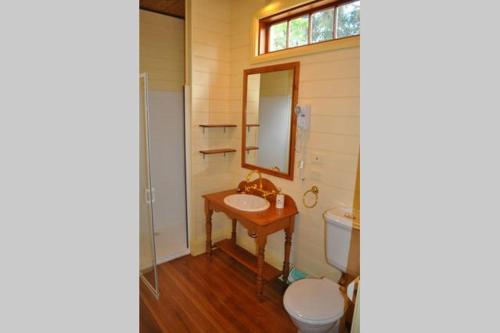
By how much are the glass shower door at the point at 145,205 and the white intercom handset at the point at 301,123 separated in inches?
49.6

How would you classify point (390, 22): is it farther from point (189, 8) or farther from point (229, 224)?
point (229, 224)

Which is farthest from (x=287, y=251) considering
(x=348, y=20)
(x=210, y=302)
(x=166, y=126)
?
(x=348, y=20)

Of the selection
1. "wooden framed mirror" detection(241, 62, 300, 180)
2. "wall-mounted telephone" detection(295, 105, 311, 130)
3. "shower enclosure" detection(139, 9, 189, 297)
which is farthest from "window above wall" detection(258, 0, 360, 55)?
"shower enclosure" detection(139, 9, 189, 297)

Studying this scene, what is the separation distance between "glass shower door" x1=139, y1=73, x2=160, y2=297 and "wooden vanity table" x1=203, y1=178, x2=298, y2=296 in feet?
2.43

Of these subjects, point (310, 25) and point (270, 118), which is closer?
point (310, 25)

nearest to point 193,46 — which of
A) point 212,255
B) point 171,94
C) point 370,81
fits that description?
point 171,94

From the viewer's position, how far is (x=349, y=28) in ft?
6.73

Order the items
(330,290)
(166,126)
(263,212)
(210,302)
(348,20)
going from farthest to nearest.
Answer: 1. (166,126)
2. (263,212)
3. (210,302)
4. (348,20)
5. (330,290)

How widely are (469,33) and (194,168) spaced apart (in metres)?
Answer: 2.83

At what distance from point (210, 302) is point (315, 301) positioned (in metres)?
1.02

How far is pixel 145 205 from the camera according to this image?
2.27m

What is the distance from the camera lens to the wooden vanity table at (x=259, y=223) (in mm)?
2338

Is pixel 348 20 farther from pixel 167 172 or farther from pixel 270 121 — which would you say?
pixel 167 172

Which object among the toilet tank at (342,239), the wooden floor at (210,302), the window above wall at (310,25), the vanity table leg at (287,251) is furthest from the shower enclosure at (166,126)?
the toilet tank at (342,239)
